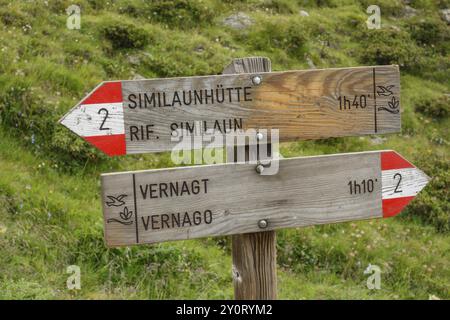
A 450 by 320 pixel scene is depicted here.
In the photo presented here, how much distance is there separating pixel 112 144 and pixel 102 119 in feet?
0.51

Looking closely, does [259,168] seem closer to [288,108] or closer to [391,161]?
[288,108]

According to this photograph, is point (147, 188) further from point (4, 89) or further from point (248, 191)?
point (4, 89)

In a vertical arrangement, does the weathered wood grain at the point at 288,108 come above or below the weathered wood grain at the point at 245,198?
above

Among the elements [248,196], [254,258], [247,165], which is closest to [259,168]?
[247,165]

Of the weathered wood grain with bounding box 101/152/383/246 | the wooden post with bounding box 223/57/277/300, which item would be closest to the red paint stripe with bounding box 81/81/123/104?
the weathered wood grain with bounding box 101/152/383/246

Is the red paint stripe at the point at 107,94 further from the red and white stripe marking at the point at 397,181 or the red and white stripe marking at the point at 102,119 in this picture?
the red and white stripe marking at the point at 397,181

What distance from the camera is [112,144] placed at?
10.3ft

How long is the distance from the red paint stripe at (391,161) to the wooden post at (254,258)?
0.86 metres

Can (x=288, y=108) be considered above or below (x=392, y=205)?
above

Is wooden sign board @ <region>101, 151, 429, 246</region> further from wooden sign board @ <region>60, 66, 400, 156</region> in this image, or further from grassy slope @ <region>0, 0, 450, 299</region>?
grassy slope @ <region>0, 0, 450, 299</region>

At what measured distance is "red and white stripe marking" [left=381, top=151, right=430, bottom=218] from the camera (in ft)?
11.6

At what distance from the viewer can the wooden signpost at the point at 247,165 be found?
312 cm

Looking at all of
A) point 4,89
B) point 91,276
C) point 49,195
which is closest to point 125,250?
point 91,276

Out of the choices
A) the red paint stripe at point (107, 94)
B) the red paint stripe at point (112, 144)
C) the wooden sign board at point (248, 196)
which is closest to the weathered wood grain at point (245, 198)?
the wooden sign board at point (248, 196)
